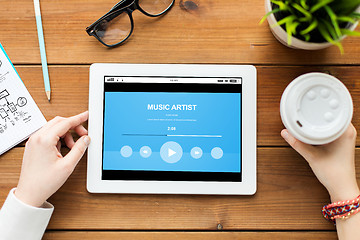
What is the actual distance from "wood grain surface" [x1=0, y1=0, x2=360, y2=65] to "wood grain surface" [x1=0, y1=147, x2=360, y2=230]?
224 mm

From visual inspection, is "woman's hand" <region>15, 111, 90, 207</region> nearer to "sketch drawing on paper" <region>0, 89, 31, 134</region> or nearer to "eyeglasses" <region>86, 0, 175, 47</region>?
"sketch drawing on paper" <region>0, 89, 31, 134</region>

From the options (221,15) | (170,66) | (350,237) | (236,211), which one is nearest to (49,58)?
(170,66)

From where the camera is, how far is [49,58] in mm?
670

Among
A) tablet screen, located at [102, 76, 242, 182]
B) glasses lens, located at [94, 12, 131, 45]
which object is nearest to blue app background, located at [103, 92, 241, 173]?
tablet screen, located at [102, 76, 242, 182]

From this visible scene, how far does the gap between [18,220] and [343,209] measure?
642 mm

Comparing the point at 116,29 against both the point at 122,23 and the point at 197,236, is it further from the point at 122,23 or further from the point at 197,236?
the point at 197,236

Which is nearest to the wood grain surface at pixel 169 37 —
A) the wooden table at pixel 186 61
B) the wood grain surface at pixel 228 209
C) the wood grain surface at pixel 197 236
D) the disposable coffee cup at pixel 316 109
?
the wooden table at pixel 186 61

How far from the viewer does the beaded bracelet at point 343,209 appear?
593 mm

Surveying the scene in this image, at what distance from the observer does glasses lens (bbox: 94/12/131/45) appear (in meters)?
0.66

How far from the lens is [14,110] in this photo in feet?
2.16

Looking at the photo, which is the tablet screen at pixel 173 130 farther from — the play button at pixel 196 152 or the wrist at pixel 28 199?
the wrist at pixel 28 199

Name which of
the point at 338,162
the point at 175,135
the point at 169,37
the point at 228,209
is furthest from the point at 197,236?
the point at 169,37

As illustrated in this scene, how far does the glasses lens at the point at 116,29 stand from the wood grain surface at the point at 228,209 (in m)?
0.34

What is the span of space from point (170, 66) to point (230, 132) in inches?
7.5
